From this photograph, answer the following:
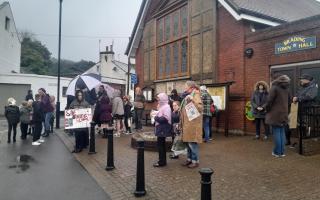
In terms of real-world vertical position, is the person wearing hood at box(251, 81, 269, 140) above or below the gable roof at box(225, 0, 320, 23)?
below

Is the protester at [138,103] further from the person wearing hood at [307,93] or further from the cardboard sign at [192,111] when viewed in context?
the cardboard sign at [192,111]

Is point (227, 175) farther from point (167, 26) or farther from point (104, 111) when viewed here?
point (167, 26)

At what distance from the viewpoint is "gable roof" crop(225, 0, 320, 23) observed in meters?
12.1

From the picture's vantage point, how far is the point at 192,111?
22.9 feet

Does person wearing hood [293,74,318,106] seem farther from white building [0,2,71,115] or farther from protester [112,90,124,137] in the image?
white building [0,2,71,115]

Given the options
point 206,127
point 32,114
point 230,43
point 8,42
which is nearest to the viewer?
point 206,127

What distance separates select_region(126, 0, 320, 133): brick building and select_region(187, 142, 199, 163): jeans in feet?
17.5

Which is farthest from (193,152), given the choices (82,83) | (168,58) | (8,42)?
(8,42)

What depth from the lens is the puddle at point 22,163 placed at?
25.1ft

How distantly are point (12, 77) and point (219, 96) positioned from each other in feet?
76.3

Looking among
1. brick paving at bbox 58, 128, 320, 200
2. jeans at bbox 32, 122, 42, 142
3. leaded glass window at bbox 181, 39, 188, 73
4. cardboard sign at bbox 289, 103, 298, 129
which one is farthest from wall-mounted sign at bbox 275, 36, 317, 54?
jeans at bbox 32, 122, 42, 142

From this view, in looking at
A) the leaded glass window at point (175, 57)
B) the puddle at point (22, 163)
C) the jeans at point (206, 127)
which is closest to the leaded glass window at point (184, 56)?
the leaded glass window at point (175, 57)

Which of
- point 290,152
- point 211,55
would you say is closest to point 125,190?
point 290,152

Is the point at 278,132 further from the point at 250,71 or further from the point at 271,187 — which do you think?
the point at 250,71
